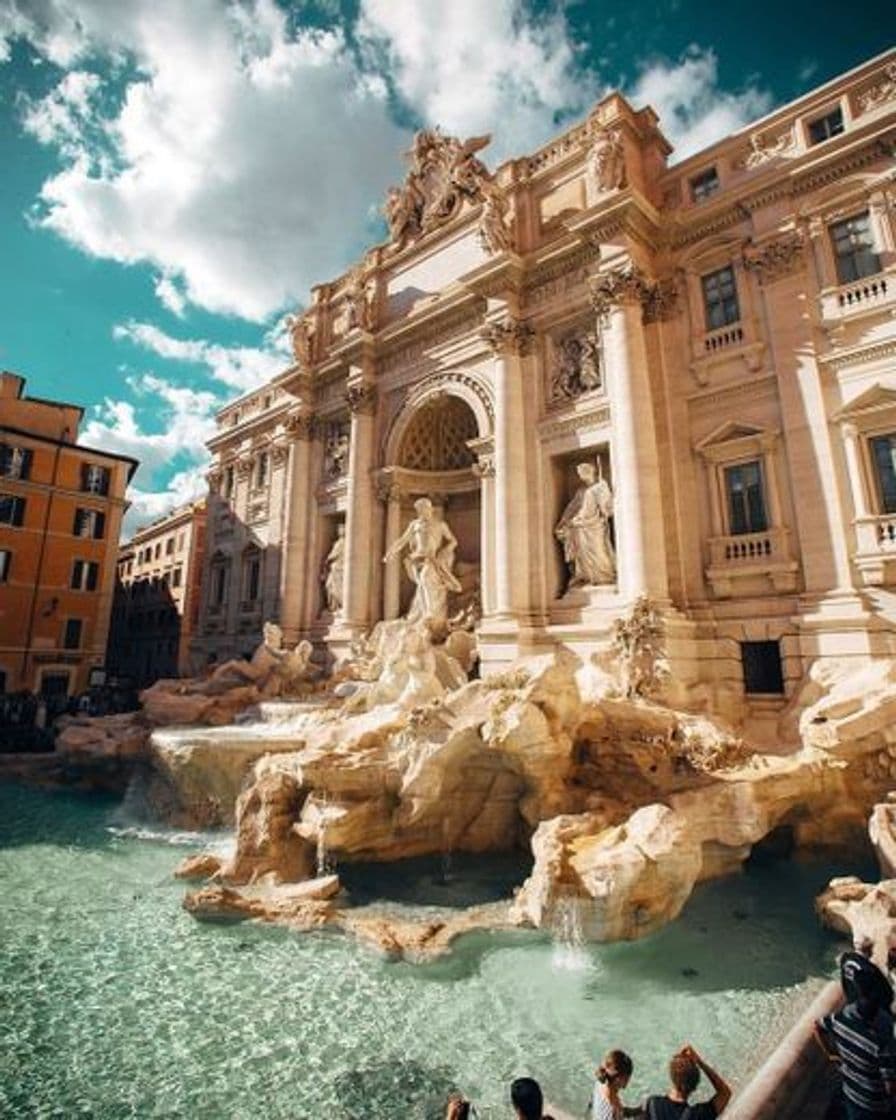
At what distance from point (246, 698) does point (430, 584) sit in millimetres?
5471

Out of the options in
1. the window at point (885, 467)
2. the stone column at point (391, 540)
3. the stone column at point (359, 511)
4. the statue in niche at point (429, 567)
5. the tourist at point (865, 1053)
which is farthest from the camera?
the stone column at point (359, 511)

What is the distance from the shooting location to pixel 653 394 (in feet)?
45.9

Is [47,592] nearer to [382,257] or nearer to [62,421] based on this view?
[62,421]

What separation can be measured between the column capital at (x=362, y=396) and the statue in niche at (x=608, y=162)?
319 inches

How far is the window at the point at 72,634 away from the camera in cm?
2552

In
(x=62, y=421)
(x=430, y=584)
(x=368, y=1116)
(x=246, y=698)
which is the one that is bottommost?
(x=368, y=1116)

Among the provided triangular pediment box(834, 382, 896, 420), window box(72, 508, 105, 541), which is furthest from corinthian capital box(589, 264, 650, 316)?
window box(72, 508, 105, 541)

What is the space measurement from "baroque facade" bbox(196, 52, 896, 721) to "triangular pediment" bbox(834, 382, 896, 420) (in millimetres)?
38

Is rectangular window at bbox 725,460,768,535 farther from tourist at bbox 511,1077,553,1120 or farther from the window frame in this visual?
tourist at bbox 511,1077,553,1120

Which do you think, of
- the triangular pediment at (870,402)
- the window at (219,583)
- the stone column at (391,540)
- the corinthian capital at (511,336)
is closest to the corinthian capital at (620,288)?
the corinthian capital at (511,336)

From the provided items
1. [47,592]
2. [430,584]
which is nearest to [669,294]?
[430,584]

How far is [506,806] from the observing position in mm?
9883

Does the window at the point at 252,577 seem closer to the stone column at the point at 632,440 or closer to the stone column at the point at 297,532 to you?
the stone column at the point at 297,532

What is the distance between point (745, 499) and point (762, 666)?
132 inches
